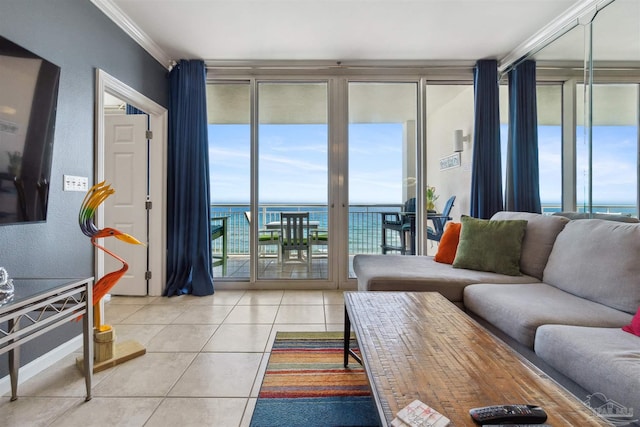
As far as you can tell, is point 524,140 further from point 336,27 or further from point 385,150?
point 336,27

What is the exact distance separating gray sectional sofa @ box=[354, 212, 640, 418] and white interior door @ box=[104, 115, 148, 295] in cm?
251

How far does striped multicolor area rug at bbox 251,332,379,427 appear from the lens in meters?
1.41

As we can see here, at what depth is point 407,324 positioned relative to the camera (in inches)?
54.1

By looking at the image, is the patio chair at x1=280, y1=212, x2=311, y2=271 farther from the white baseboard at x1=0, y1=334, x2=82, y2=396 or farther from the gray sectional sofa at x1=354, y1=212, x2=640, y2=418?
the white baseboard at x1=0, y1=334, x2=82, y2=396

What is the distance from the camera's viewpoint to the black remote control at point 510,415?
727 mm

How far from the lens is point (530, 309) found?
1.65m

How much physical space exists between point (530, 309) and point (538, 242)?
0.93m

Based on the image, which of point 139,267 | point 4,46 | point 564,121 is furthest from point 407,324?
point 139,267

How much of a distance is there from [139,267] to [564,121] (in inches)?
181

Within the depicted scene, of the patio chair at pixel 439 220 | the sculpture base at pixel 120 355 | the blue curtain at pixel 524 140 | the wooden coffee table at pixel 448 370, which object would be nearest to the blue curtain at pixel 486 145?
the blue curtain at pixel 524 140

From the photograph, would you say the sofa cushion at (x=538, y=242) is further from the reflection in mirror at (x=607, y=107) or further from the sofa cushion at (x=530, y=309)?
the reflection in mirror at (x=607, y=107)

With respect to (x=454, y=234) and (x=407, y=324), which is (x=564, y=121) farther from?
(x=407, y=324)

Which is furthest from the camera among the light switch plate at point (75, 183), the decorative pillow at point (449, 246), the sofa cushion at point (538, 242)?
the decorative pillow at point (449, 246)

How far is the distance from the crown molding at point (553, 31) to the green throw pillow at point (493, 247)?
177cm
